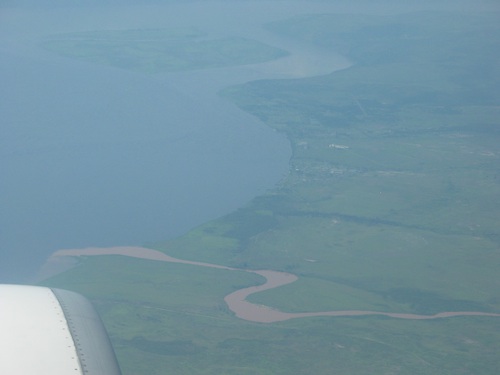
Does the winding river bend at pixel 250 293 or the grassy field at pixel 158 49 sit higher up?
the grassy field at pixel 158 49

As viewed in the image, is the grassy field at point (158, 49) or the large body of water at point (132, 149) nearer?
the large body of water at point (132, 149)

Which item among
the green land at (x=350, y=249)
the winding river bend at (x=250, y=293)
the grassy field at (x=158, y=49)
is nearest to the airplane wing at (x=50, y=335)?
the green land at (x=350, y=249)

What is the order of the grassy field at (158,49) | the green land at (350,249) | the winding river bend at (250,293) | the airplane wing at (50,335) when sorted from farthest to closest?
1. the grassy field at (158,49)
2. the winding river bend at (250,293)
3. the green land at (350,249)
4. the airplane wing at (50,335)

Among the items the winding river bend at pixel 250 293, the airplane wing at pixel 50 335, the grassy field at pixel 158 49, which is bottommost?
the winding river bend at pixel 250 293

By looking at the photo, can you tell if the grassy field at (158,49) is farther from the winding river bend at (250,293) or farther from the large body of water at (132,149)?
the winding river bend at (250,293)

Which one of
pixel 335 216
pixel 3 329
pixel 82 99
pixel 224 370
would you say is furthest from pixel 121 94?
pixel 3 329

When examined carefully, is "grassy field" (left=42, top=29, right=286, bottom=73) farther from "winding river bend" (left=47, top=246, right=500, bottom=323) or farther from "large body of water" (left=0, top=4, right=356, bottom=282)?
"winding river bend" (left=47, top=246, right=500, bottom=323)
